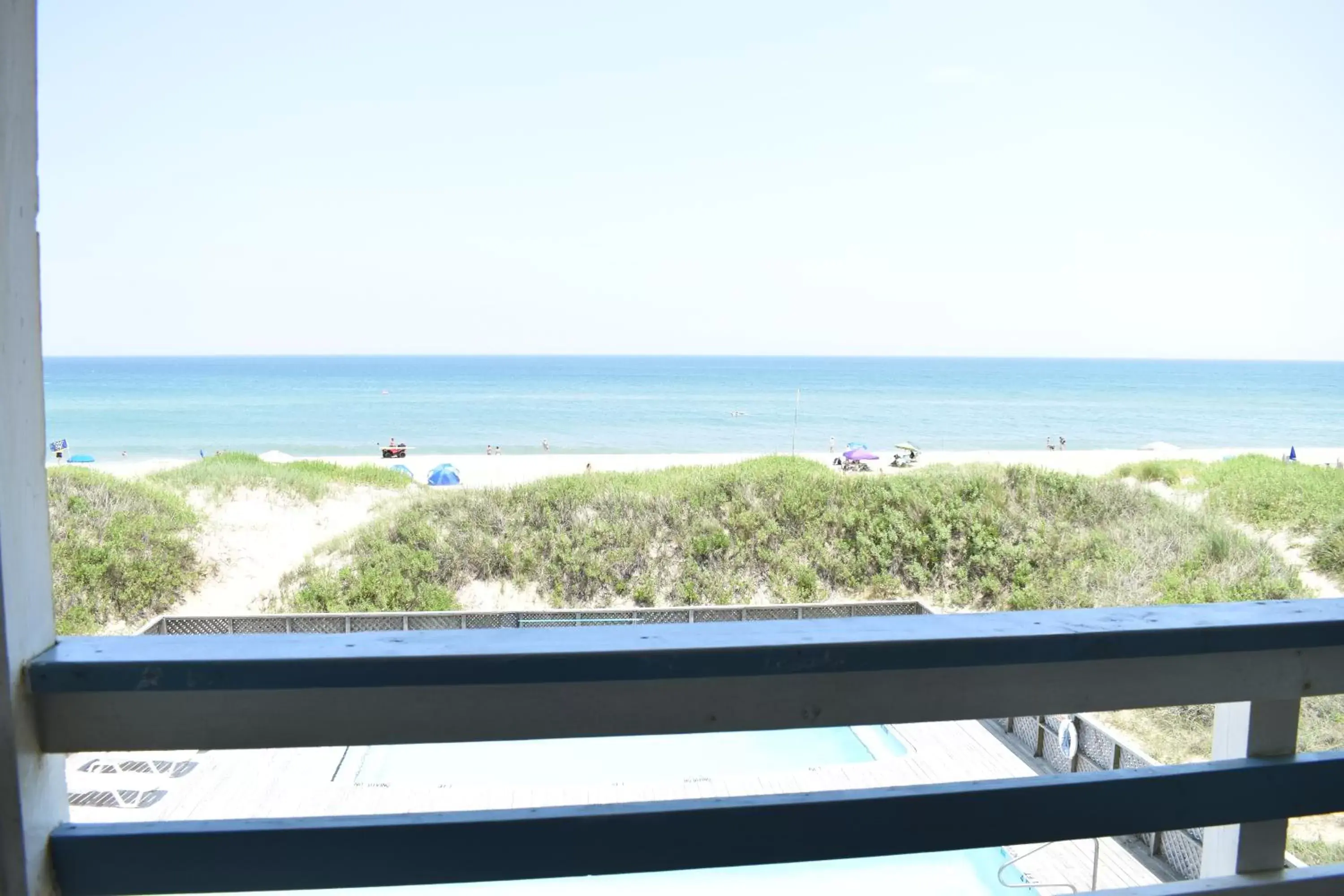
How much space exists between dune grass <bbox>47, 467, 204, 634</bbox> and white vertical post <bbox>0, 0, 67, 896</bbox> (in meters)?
6.36

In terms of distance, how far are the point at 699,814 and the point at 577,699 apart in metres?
0.12

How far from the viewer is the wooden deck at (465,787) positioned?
3916mm

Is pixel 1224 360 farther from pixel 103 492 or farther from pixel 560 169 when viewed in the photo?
pixel 103 492

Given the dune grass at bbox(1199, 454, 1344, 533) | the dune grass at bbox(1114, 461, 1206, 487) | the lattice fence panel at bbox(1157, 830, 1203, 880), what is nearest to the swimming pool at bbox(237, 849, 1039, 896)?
the lattice fence panel at bbox(1157, 830, 1203, 880)

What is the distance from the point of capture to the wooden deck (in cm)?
392

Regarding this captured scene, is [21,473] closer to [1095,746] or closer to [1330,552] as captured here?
[1095,746]

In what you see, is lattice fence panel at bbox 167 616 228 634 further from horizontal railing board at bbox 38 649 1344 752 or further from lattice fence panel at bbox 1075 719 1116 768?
horizontal railing board at bbox 38 649 1344 752

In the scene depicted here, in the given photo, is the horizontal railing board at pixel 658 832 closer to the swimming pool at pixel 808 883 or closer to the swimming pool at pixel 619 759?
the swimming pool at pixel 808 883

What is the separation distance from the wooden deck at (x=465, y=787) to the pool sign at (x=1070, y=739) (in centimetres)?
23

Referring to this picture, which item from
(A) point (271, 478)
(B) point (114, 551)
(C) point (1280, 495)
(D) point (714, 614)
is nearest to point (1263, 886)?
(D) point (714, 614)

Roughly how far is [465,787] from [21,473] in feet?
14.5

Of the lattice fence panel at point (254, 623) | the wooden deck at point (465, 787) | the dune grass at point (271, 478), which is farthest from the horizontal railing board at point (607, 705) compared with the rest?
the dune grass at point (271, 478)

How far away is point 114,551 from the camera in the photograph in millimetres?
6680

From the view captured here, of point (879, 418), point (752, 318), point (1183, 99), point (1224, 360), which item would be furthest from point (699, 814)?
point (1224, 360)
